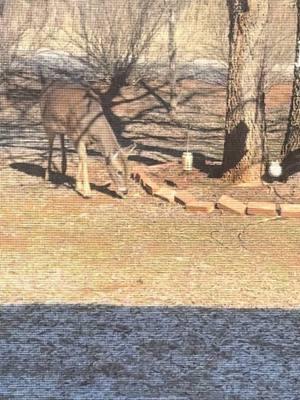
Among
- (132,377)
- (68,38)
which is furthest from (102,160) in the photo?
(132,377)

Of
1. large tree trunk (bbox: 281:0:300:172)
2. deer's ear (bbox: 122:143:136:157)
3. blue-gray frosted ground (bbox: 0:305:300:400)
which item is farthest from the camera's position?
large tree trunk (bbox: 281:0:300:172)

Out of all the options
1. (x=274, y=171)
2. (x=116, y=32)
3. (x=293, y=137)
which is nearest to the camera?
(x=116, y=32)

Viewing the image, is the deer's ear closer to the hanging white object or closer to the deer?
the deer

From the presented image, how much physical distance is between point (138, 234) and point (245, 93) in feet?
2.49

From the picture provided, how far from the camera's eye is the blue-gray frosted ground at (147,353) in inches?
44.2

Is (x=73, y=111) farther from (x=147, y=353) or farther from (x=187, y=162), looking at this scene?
(x=147, y=353)

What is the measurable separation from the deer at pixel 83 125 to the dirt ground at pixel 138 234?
59mm

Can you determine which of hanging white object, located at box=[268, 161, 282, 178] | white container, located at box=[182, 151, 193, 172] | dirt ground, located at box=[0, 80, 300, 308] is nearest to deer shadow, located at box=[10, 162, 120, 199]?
dirt ground, located at box=[0, 80, 300, 308]

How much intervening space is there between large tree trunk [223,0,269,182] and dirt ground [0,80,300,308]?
114 millimetres

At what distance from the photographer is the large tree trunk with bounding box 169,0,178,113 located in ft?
7.39

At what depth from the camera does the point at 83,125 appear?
94.2 inches

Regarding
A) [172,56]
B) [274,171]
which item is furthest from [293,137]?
[172,56]

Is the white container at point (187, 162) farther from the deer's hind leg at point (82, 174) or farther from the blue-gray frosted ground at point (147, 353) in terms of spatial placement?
the blue-gray frosted ground at point (147, 353)

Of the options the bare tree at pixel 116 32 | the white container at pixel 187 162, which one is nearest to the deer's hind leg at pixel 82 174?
the bare tree at pixel 116 32
